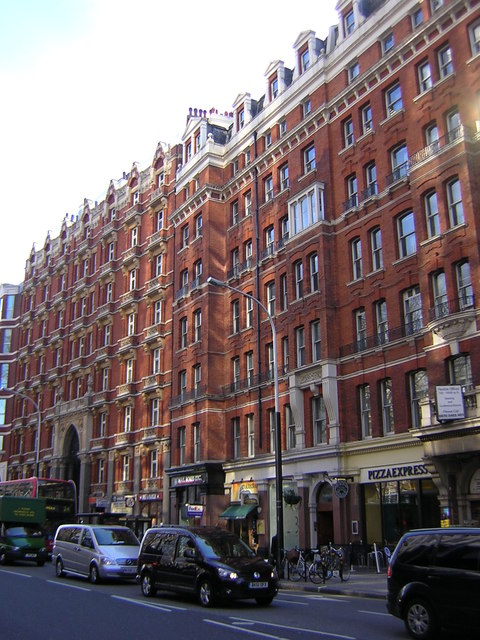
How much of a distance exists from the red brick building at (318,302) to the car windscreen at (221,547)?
8.62 meters

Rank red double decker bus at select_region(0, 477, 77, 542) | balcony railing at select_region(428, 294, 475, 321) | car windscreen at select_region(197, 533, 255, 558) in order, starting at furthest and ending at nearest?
1. red double decker bus at select_region(0, 477, 77, 542)
2. balcony railing at select_region(428, 294, 475, 321)
3. car windscreen at select_region(197, 533, 255, 558)

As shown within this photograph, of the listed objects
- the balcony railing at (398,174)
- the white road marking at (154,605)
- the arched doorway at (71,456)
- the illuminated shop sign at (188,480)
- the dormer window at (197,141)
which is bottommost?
Answer: the white road marking at (154,605)

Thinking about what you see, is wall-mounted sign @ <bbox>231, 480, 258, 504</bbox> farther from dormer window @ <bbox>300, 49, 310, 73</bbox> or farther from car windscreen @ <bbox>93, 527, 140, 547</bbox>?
dormer window @ <bbox>300, 49, 310, 73</bbox>

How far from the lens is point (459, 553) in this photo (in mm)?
11062

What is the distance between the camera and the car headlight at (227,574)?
14.8m

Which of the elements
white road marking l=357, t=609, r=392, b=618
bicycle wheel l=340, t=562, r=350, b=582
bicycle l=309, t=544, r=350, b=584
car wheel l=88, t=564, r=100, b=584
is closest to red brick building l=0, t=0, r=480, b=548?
bicycle wheel l=340, t=562, r=350, b=582

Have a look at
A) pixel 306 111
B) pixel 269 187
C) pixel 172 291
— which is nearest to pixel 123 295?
pixel 172 291

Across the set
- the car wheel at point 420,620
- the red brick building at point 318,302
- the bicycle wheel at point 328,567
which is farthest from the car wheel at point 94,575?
the car wheel at point 420,620

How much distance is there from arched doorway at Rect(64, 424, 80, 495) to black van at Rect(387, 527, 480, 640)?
47.4 m

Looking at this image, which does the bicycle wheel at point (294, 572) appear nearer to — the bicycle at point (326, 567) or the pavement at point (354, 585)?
the pavement at point (354, 585)

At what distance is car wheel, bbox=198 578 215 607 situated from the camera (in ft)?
48.9

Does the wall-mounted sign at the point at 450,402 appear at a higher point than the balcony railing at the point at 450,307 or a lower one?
lower

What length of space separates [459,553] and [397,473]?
15.4 m

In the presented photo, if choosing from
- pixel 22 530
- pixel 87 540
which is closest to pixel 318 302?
pixel 87 540
